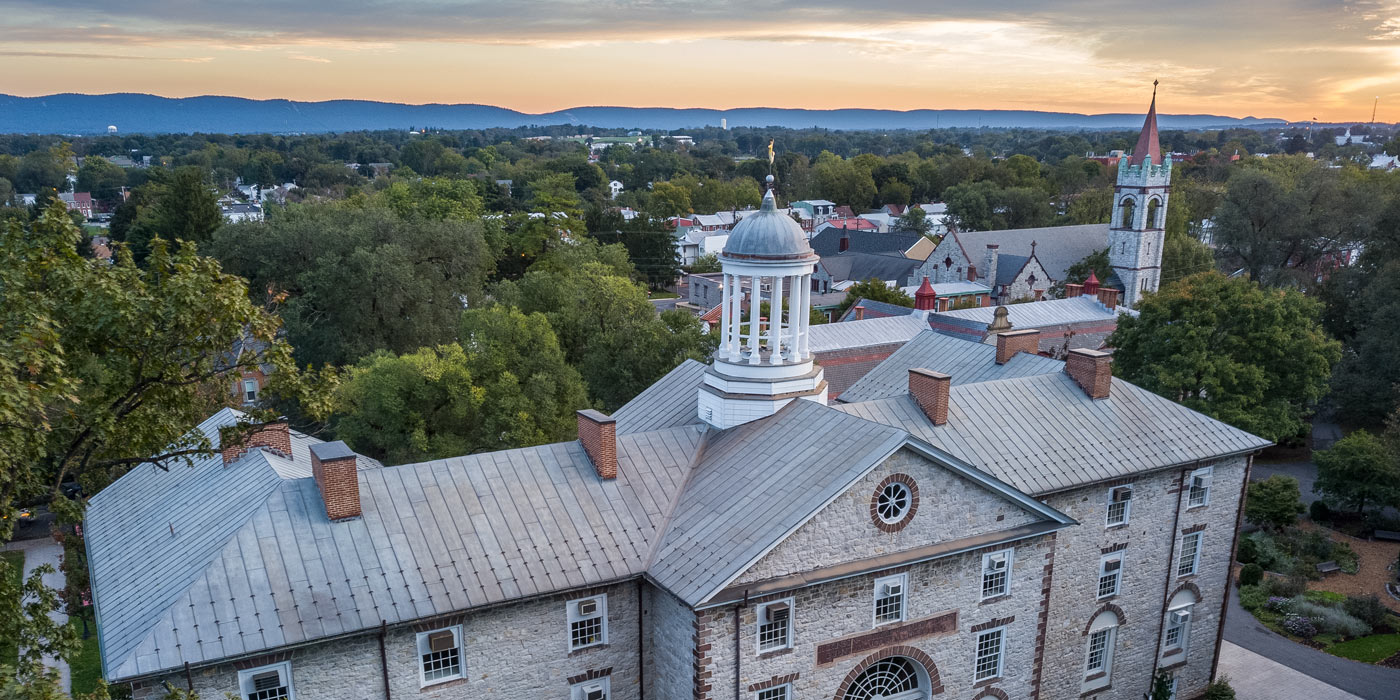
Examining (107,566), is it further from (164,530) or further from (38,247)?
(38,247)

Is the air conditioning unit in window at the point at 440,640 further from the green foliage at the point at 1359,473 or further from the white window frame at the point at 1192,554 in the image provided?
the green foliage at the point at 1359,473

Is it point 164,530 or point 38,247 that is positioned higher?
point 38,247

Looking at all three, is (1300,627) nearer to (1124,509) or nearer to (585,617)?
(1124,509)

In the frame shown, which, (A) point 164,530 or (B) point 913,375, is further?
(B) point 913,375

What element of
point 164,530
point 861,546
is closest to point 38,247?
point 164,530

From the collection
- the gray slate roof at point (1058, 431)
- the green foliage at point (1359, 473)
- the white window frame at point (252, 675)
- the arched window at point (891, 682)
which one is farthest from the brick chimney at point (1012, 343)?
the white window frame at point (252, 675)

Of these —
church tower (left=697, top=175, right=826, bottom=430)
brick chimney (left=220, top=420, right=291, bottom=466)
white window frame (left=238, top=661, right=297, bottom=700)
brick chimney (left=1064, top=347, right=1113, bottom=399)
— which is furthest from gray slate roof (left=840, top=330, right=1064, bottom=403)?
white window frame (left=238, top=661, right=297, bottom=700)
